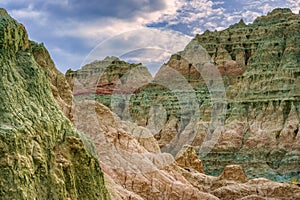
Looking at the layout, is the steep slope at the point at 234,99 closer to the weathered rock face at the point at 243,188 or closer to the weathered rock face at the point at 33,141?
the weathered rock face at the point at 243,188

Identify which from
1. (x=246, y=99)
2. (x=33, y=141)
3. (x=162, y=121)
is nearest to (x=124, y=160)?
(x=33, y=141)

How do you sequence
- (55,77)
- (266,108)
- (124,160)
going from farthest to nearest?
(266,108) < (55,77) < (124,160)

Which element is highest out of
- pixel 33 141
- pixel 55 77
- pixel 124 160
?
pixel 55 77

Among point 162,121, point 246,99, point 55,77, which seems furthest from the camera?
point 162,121

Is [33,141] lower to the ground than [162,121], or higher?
higher

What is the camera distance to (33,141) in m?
10.0

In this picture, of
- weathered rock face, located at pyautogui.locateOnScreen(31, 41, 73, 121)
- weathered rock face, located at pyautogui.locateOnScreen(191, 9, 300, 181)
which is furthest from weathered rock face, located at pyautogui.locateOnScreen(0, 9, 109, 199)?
weathered rock face, located at pyautogui.locateOnScreen(191, 9, 300, 181)

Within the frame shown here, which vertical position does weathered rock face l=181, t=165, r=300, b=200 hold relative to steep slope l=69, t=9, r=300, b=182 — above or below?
below

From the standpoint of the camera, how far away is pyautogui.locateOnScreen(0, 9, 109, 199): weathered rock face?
30.1ft

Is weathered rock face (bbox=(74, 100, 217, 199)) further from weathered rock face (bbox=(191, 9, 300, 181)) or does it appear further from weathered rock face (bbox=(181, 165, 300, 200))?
weathered rock face (bbox=(191, 9, 300, 181))

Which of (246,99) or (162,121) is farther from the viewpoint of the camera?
(162,121)

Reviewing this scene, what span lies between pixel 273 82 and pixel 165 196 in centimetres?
5848

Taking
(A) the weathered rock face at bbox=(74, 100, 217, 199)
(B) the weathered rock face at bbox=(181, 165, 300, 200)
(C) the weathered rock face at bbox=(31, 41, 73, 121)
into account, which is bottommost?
(B) the weathered rock face at bbox=(181, 165, 300, 200)

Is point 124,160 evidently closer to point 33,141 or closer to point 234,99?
point 33,141
